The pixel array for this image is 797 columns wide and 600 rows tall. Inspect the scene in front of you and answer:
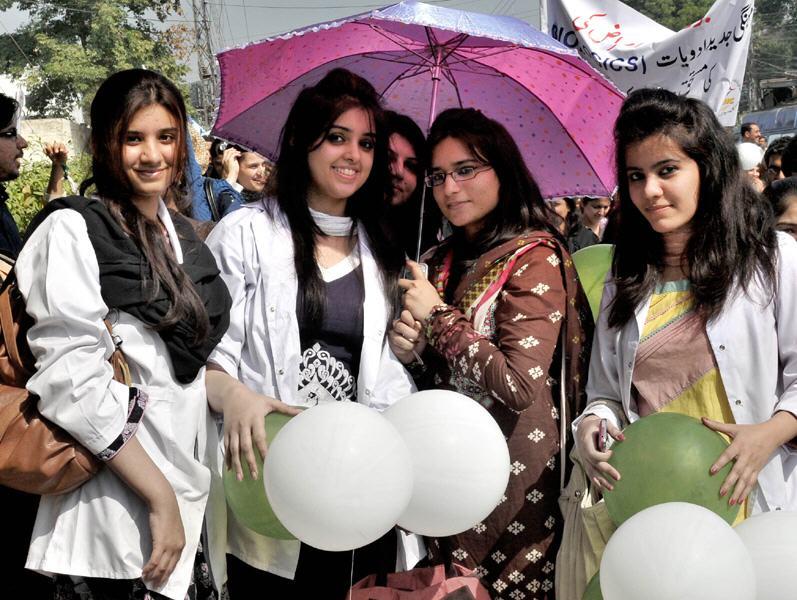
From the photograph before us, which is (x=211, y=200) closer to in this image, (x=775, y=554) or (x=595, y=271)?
(x=595, y=271)

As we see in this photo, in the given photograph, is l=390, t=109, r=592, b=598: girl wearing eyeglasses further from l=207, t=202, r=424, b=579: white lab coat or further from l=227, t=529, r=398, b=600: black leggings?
l=227, t=529, r=398, b=600: black leggings

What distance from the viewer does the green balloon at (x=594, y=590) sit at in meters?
2.14

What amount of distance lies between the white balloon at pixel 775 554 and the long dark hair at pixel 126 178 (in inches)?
57.8

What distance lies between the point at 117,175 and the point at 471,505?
1.28m

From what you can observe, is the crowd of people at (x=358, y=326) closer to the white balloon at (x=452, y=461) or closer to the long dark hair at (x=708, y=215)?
the long dark hair at (x=708, y=215)

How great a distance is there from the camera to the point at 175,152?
7.59ft

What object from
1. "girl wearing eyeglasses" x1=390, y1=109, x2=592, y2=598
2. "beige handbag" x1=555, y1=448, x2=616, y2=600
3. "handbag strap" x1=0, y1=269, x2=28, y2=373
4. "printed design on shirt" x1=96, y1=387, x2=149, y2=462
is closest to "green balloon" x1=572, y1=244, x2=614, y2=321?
"girl wearing eyeglasses" x1=390, y1=109, x2=592, y2=598

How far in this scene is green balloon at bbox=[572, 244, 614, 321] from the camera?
9.49 ft

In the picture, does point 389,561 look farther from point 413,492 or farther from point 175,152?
point 175,152

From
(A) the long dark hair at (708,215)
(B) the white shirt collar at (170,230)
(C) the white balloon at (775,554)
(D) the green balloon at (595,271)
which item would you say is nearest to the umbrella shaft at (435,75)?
(D) the green balloon at (595,271)

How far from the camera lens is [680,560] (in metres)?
1.81

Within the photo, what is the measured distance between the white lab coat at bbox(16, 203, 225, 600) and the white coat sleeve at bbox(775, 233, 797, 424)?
1563mm

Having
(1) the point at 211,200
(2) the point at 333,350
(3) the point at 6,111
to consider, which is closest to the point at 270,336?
(2) the point at 333,350

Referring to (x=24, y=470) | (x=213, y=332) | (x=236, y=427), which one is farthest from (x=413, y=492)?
(x=24, y=470)
